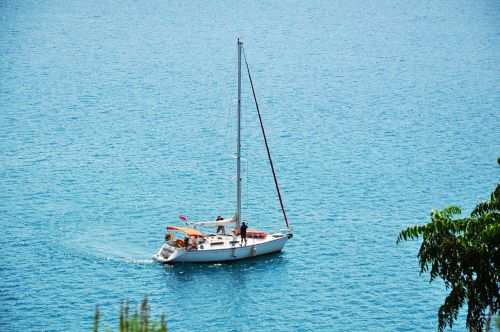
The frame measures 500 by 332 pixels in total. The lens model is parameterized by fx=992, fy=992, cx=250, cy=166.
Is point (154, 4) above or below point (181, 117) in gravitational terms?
above

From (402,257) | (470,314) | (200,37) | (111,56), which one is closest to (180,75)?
(111,56)

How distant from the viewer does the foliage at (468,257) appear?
38.5 m

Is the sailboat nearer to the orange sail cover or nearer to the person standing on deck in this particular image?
the orange sail cover

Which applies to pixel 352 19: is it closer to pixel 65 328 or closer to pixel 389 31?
pixel 389 31

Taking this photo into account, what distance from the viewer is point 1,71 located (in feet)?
459

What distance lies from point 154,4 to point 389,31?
50.7 metres

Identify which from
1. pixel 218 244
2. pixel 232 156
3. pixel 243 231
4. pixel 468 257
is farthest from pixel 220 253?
pixel 468 257

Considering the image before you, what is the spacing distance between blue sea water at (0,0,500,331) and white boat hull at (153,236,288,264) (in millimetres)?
744

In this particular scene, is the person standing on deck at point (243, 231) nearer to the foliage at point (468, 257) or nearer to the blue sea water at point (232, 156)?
the blue sea water at point (232, 156)

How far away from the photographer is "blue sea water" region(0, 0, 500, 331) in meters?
68.4

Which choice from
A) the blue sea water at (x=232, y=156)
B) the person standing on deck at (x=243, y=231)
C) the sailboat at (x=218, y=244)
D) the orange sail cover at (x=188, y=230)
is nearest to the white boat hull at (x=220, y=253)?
the sailboat at (x=218, y=244)

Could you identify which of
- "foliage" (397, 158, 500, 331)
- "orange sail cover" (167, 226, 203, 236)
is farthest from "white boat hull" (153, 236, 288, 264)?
"foliage" (397, 158, 500, 331)

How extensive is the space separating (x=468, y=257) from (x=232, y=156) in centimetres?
3624

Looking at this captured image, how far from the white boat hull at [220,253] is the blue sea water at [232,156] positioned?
2.44 ft
